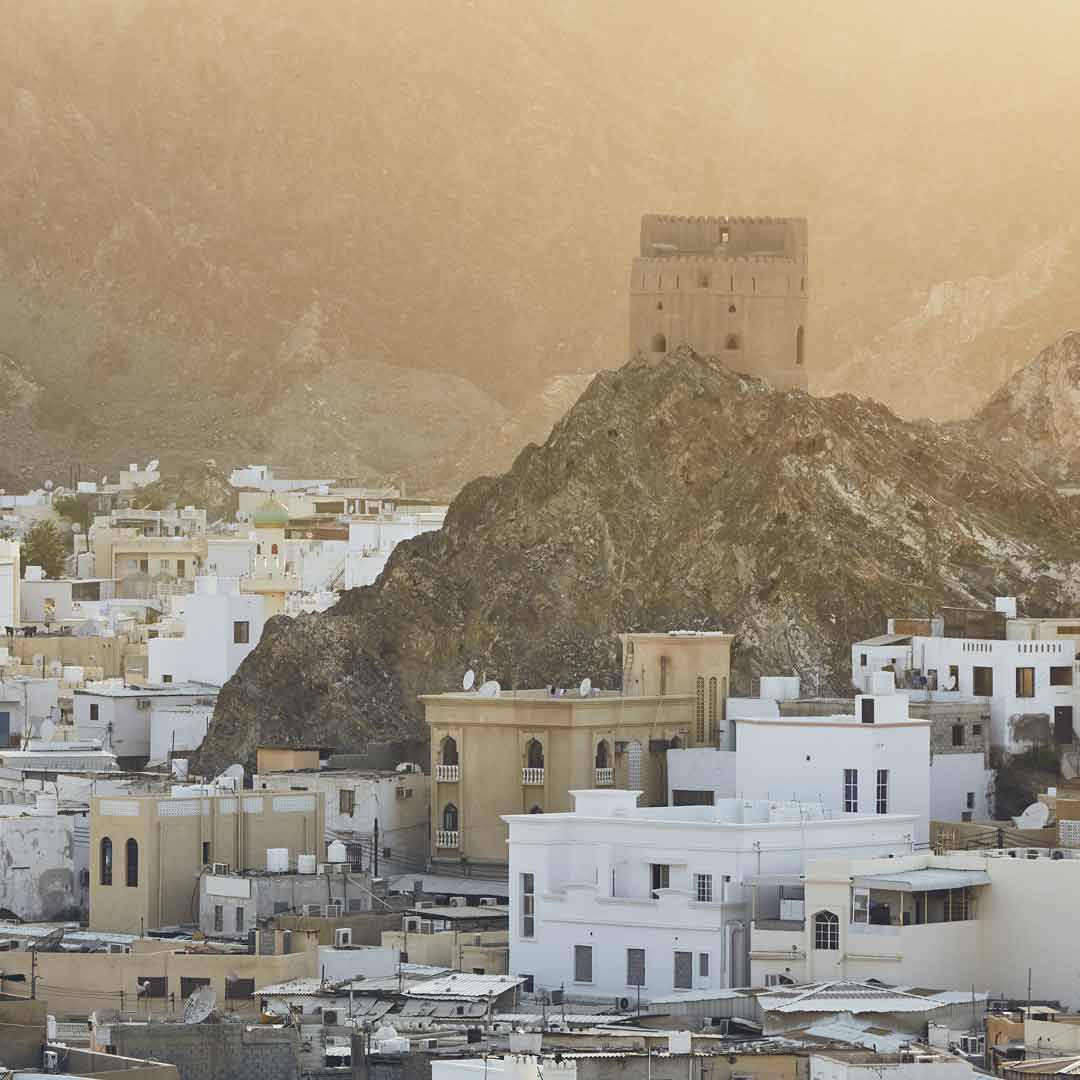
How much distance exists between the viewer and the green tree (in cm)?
17038

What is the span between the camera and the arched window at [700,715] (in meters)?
100

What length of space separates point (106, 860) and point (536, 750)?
11.1 meters

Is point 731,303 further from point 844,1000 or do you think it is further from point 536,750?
point 844,1000

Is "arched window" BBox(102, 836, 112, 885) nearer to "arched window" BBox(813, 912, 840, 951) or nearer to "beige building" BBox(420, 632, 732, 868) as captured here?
"beige building" BBox(420, 632, 732, 868)

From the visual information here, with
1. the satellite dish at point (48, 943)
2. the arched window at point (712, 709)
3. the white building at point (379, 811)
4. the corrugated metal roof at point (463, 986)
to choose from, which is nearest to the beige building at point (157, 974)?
the satellite dish at point (48, 943)

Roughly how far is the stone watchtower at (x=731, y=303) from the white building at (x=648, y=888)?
3447 cm

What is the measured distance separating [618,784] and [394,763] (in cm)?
1016

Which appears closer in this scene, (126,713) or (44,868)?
(44,868)

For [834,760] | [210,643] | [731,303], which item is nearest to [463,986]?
[834,760]

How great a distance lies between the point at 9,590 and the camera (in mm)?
150750

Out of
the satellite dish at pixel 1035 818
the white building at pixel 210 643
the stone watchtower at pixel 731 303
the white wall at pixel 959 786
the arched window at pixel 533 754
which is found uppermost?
the stone watchtower at pixel 731 303

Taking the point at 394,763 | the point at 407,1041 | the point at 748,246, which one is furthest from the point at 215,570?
the point at 407,1041

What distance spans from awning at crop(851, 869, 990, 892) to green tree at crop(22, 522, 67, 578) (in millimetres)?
85740

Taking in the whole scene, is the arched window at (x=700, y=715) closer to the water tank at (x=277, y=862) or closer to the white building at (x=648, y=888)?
the water tank at (x=277, y=862)
